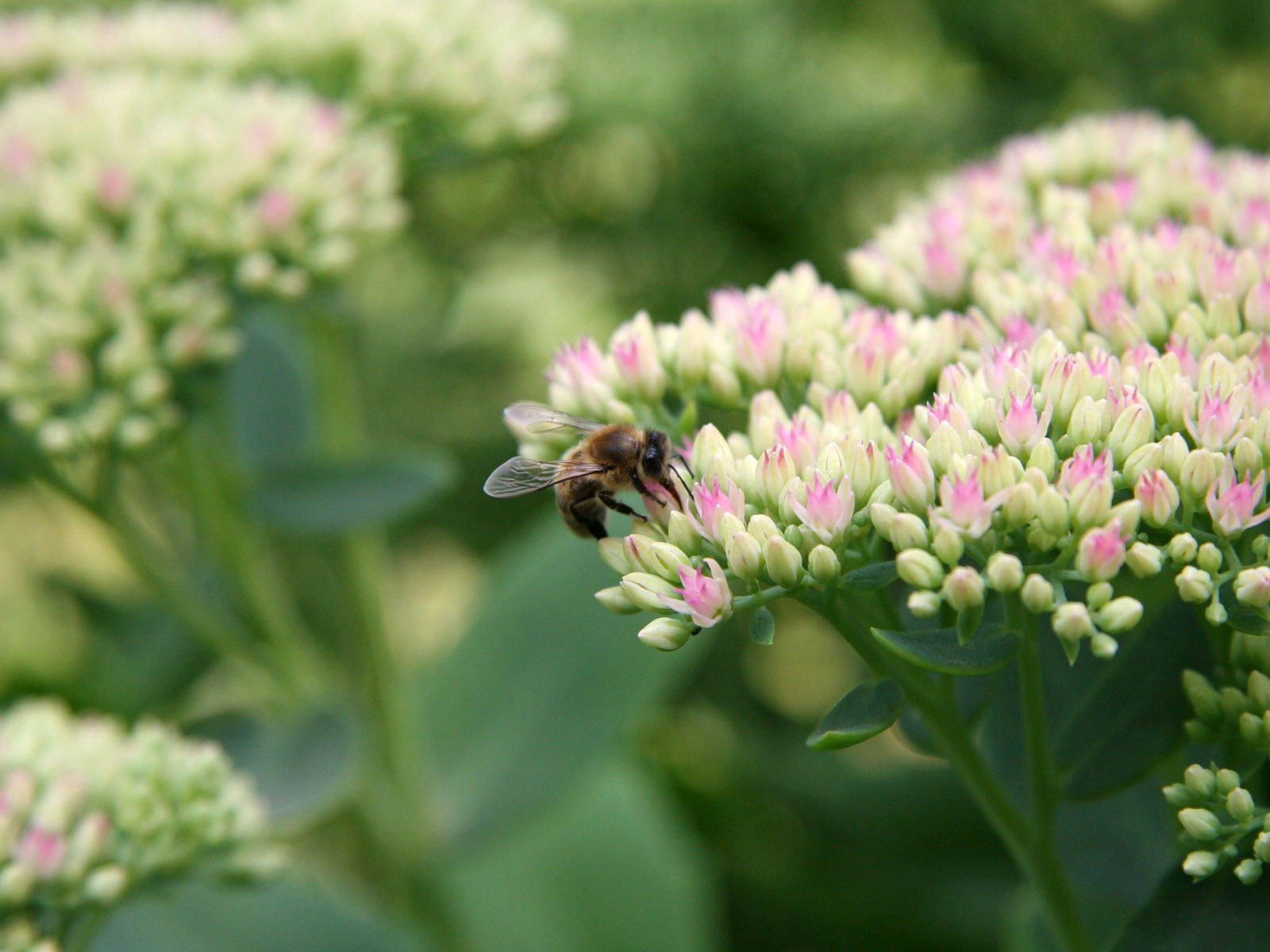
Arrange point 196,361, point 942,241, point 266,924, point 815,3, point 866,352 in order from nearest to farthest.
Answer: point 866,352 < point 942,241 < point 196,361 < point 266,924 < point 815,3

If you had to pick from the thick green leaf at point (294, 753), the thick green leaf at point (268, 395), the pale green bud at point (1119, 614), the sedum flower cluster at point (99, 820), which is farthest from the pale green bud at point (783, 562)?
the thick green leaf at point (268, 395)

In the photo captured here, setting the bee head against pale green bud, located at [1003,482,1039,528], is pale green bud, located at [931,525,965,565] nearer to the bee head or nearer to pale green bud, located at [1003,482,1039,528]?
pale green bud, located at [1003,482,1039,528]

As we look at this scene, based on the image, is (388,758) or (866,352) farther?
(388,758)

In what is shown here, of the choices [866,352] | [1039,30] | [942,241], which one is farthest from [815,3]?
[866,352]

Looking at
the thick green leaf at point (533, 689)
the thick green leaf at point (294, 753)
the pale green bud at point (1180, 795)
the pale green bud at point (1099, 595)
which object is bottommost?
the thick green leaf at point (533, 689)

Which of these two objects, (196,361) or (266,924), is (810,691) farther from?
(196,361)

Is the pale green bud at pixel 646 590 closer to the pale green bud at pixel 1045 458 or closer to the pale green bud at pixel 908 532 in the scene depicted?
the pale green bud at pixel 908 532

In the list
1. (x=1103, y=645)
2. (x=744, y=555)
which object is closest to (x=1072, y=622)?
(x=1103, y=645)
